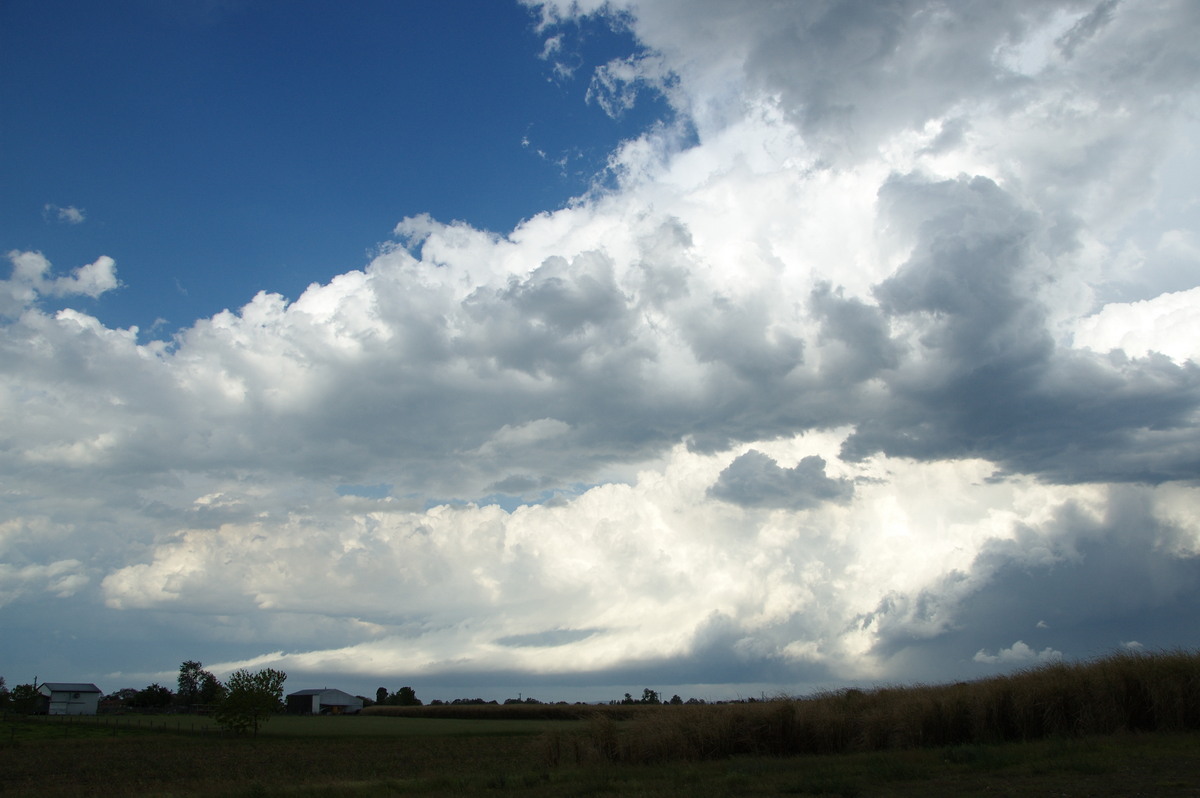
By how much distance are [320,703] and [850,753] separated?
151886 mm

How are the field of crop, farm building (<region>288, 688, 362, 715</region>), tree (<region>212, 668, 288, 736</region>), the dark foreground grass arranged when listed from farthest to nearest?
1. farm building (<region>288, 688, 362, 715</region>)
2. tree (<region>212, 668, 288, 736</region>)
3. the field of crop
4. the dark foreground grass

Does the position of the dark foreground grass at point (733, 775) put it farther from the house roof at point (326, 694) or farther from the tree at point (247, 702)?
the house roof at point (326, 694)

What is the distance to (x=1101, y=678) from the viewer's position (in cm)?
2602

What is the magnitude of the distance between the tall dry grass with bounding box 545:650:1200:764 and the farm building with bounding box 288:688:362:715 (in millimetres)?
139993

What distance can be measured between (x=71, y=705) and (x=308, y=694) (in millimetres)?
42676

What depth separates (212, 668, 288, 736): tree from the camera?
7812 cm

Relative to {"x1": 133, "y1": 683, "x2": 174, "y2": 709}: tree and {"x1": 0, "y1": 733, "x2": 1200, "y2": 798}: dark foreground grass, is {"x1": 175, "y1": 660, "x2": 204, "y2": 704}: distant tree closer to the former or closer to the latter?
{"x1": 133, "y1": 683, "x2": 174, "y2": 709}: tree

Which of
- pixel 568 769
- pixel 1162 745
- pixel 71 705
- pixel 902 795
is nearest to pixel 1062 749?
pixel 1162 745

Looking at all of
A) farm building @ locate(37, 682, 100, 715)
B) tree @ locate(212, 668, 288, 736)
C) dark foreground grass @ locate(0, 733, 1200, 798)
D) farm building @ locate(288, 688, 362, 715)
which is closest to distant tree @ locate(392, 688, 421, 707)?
farm building @ locate(288, 688, 362, 715)

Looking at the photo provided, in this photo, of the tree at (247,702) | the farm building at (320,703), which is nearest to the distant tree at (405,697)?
the farm building at (320,703)

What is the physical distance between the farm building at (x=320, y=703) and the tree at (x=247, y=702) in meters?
75.9

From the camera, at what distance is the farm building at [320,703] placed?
500 ft

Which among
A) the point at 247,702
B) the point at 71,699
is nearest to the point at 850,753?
the point at 247,702

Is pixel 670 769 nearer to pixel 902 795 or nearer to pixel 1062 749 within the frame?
pixel 902 795
